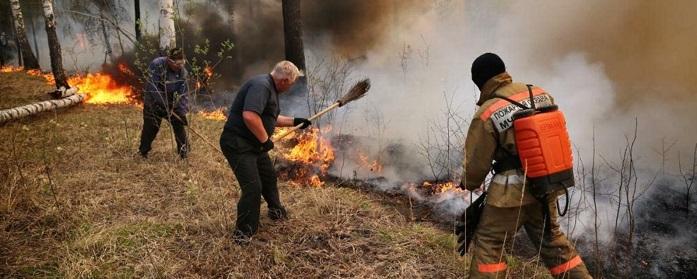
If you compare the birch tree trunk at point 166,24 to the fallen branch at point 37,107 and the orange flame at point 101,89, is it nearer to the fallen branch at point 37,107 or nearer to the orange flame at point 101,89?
the fallen branch at point 37,107

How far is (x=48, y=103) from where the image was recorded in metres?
10.0

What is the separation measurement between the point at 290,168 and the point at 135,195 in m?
2.59

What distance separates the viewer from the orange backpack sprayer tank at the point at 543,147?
2.85m

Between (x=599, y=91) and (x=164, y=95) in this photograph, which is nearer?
(x=164, y=95)

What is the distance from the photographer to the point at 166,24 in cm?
830

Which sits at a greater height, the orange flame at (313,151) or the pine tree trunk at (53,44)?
the pine tree trunk at (53,44)

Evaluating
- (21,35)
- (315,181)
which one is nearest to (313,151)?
(315,181)

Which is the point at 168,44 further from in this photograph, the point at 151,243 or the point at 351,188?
the point at 151,243

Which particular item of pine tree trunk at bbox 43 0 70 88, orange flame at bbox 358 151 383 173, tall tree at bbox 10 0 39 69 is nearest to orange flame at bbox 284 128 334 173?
orange flame at bbox 358 151 383 173

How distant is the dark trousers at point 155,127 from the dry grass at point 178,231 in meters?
0.38

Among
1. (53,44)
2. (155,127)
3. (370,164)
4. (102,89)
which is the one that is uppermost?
(53,44)

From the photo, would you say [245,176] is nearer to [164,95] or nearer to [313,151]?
[164,95]

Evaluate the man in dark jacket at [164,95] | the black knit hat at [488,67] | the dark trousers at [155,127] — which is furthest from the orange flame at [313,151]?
the black knit hat at [488,67]

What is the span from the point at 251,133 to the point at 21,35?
1600cm
